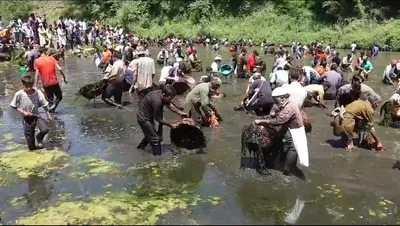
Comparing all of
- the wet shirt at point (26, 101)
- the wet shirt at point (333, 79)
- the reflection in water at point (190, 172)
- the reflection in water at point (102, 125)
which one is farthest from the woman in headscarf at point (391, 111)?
the wet shirt at point (26, 101)

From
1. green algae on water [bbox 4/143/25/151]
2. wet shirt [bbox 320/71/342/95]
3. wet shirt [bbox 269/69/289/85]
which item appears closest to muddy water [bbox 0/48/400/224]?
green algae on water [bbox 4/143/25/151]

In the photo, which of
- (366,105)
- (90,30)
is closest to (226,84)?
(366,105)

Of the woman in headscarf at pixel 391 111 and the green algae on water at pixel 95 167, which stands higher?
the woman in headscarf at pixel 391 111

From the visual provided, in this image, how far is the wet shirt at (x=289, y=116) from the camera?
27.2 ft

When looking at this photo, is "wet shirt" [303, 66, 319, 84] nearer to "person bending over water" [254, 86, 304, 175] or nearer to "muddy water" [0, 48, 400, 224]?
"muddy water" [0, 48, 400, 224]

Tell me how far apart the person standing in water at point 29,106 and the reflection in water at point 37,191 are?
1.53 metres

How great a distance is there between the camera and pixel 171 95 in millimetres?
9164

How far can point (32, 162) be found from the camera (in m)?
9.71

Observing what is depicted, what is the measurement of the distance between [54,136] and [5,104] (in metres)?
4.53

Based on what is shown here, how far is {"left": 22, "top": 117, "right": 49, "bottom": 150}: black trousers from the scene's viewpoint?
10.0 metres

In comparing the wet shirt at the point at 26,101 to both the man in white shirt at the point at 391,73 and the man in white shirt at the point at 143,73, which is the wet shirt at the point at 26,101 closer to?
the man in white shirt at the point at 143,73

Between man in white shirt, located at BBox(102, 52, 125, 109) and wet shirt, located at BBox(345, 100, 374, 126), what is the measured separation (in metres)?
6.77

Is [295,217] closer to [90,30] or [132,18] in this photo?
[90,30]

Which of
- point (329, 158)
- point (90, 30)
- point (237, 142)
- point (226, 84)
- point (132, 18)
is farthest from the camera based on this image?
point (132, 18)
